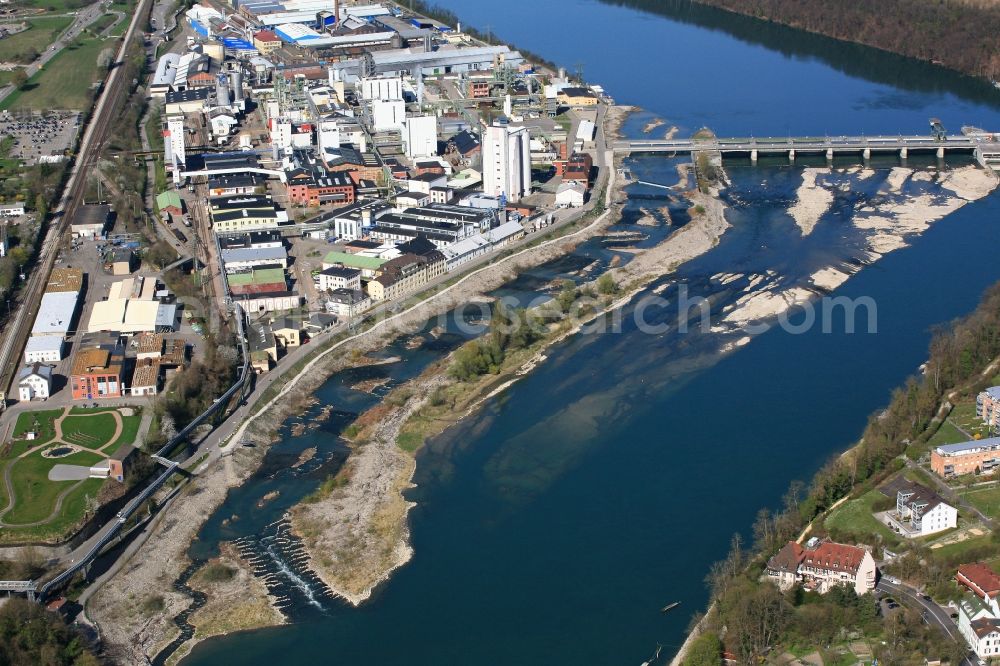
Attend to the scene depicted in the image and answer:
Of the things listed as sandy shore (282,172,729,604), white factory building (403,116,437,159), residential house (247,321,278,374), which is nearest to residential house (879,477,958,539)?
sandy shore (282,172,729,604)

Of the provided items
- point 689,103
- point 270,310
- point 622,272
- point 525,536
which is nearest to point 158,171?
point 270,310

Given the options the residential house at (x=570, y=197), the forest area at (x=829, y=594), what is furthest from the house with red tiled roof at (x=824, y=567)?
the residential house at (x=570, y=197)

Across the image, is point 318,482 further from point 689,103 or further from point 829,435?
point 689,103

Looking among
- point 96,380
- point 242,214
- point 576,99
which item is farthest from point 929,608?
point 576,99

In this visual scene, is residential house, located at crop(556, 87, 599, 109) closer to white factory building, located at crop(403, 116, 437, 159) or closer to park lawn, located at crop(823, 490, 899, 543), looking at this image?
white factory building, located at crop(403, 116, 437, 159)

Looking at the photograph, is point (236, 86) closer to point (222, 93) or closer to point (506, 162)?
point (222, 93)
